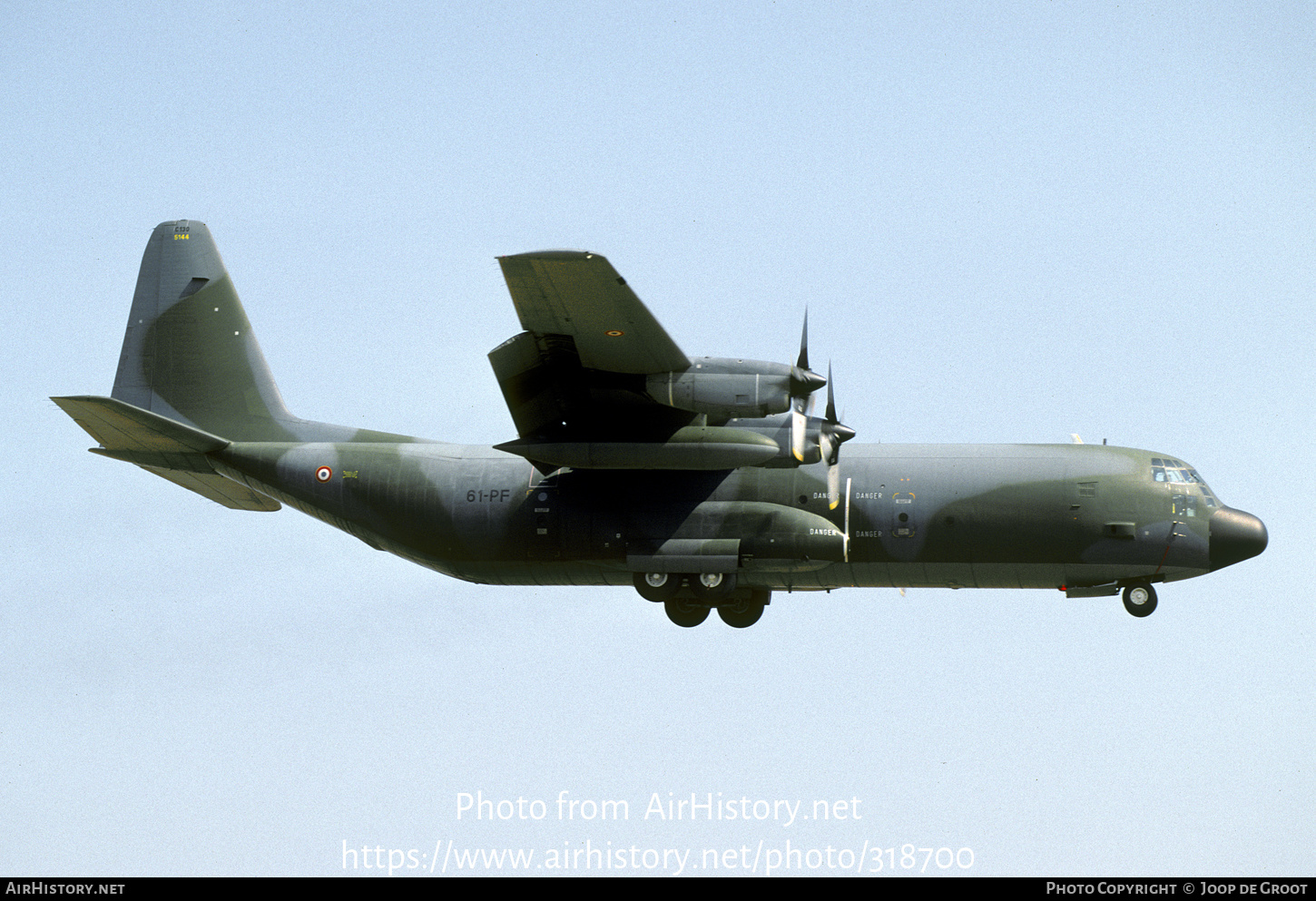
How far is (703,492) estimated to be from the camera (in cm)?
2477

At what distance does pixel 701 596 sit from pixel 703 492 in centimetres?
179

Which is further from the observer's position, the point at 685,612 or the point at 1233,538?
the point at 685,612

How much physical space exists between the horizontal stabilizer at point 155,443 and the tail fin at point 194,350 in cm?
100

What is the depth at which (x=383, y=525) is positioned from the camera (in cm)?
2578

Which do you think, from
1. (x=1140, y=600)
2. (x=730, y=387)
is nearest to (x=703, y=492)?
(x=730, y=387)

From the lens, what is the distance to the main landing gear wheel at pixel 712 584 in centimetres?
2448

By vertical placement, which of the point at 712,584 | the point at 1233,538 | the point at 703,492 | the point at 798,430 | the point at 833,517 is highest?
the point at 798,430

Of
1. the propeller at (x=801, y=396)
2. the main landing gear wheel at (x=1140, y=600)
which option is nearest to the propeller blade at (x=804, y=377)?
the propeller at (x=801, y=396)

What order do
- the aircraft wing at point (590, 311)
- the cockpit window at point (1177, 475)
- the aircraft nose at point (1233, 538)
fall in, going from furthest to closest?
1. the cockpit window at point (1177, 475)
2. the aircraft nose at point (1233, 538)
3. the aircraft wing at point (590, 311)

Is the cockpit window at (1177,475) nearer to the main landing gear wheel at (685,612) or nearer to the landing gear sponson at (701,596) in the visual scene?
the landing gear sponson at (701,596)

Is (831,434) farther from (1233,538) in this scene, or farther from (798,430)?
(1233,538)

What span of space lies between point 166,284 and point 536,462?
9039 millimetres
